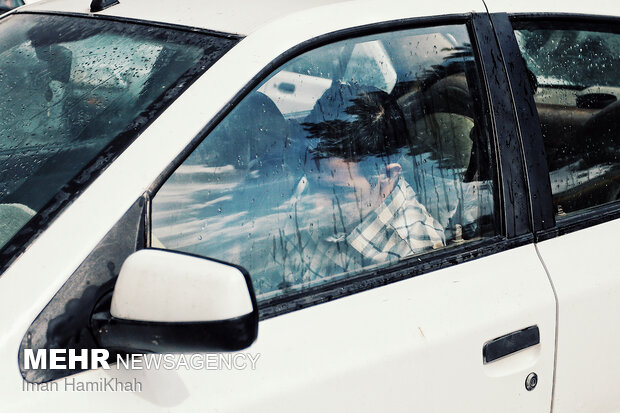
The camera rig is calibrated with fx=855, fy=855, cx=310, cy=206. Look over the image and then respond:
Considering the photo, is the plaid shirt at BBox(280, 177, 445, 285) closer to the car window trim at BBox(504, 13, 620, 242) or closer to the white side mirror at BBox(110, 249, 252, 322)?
the car window trim at BBox(504, 13, 620, 242)

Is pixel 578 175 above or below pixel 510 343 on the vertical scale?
above

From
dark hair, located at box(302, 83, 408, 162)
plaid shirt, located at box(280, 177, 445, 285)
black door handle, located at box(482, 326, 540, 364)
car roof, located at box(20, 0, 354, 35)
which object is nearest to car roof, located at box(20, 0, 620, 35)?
car roof, located at box(20, 0, 354, 35)

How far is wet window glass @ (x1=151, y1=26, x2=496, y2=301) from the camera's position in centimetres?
172

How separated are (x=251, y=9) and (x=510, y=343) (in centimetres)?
98

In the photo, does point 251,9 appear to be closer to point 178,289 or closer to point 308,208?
point 308,208

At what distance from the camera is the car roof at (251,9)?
1.94 metres

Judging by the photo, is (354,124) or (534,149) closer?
(354,124)

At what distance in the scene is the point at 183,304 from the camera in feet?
4.52

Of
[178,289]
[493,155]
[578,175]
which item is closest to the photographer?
[178,289]

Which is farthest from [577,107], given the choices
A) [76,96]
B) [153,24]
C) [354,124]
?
[76,96]

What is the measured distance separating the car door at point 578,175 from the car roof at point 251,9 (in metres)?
0.04

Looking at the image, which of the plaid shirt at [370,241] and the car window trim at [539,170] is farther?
the car window trim at [539,170]

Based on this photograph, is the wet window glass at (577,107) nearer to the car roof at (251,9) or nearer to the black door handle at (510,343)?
the car roof at (251,9)
